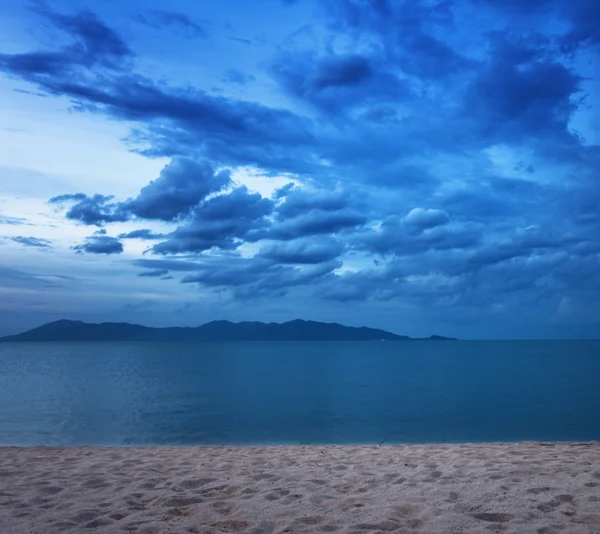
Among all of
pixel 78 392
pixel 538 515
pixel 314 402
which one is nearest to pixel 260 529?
pixel 538 515

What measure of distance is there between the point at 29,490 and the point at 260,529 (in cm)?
406

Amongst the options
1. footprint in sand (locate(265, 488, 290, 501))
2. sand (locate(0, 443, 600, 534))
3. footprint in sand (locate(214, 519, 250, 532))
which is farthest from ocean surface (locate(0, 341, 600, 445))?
footprint in sand (locate(214, 519, 250, 532))

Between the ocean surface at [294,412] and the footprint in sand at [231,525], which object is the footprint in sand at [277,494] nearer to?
the footprint in sand at [231,525]

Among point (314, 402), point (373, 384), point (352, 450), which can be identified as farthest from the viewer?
point (373, 384)

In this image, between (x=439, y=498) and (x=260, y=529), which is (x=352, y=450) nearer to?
(x=439, y=498)

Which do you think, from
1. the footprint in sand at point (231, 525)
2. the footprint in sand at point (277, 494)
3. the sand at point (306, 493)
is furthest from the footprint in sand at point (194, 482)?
the footprint in sand at point (231, 525)

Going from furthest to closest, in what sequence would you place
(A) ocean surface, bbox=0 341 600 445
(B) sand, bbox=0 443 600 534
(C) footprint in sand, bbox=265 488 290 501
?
(A) ocean surface, bbox=0 341 600 445
(C) footprint in sand, bbox=265 488 290 501
(B) sand, bbox=0 443 600 534

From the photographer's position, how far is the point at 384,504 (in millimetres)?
7027

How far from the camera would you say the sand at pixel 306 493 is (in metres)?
6.25

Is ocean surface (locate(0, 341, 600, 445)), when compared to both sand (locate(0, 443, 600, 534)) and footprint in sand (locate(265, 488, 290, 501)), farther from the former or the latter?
footprint in sand (locate(265, 488, 290, 501))

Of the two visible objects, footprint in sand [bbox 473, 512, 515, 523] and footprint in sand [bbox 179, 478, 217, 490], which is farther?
footprint in sand [bbox 179, 478, 217, 490]

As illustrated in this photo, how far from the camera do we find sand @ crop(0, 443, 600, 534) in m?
6.25

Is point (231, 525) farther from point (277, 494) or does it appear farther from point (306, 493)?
point (306, 493)

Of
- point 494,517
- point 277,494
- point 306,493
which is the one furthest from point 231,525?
point 494,517
